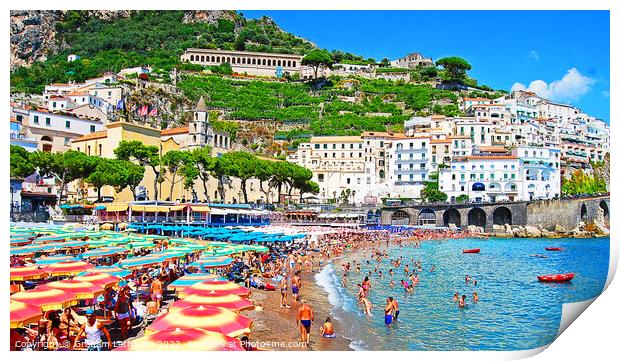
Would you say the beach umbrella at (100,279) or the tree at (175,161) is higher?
the tree at (175,161)

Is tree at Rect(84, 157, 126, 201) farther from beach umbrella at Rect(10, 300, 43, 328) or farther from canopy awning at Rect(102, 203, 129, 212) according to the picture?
beach umbrella at Rect(10, 300, 43, 328)

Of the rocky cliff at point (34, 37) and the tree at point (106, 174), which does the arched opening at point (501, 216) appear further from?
the rocky cliff at point (34, 37)

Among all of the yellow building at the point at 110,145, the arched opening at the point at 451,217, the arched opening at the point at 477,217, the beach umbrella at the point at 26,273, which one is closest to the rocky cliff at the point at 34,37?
the yellow building at the point at 110,145

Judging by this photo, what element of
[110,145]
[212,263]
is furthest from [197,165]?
[212,263]

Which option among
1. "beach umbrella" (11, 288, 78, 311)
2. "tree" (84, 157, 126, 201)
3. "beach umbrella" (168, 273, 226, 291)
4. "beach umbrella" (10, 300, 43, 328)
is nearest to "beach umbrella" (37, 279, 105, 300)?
"beach umbrella" (11, 288, 78, 311)
